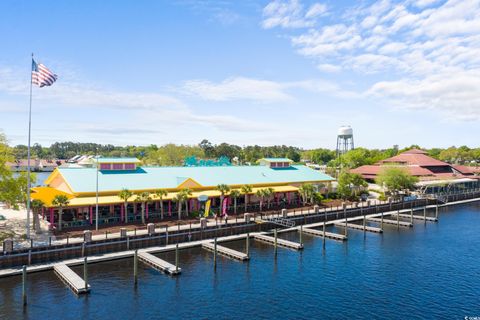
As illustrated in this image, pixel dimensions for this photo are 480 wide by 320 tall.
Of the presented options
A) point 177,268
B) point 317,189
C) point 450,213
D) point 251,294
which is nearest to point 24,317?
point 177,268

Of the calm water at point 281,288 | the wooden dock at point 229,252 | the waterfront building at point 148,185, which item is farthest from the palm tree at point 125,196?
the wooden dock at point 229,252

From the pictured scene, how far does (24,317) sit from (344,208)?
61.6 m

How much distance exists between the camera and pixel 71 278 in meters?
40.6

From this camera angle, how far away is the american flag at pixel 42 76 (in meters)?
47.6

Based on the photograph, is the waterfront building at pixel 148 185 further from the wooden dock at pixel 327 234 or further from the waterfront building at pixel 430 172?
the waterfront building at pixel 430 172

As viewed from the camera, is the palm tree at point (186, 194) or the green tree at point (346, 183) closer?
the palm tree at point (186, 194)

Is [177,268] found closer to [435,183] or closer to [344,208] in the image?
[344,208]

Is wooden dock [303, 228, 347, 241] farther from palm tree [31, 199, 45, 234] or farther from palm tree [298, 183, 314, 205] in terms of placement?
palm tree [31, 199, 45, 234]

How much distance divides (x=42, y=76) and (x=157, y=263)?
27.2m

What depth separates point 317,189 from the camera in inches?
3551

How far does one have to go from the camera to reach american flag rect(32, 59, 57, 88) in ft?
156

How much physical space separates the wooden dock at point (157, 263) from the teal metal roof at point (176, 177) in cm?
1934

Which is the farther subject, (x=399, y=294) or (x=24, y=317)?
(x=399, y=294)

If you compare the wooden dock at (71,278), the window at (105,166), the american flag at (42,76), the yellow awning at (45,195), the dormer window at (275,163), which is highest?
the american flag at (42,76)
